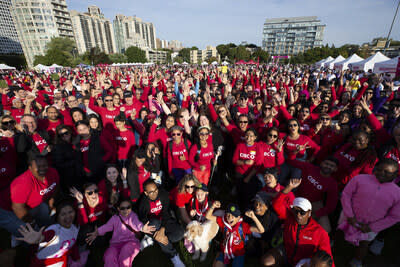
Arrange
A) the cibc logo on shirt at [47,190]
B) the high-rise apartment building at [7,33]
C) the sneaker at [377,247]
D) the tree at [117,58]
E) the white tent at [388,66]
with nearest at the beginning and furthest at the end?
1. the cibc logo on shirt at [47,190]
2. the sneaker at [377,247]
3. the white tent at [388,66]
4. the tree at [117,58]
5. the high-rise apartment building at [7,33]

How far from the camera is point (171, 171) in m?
4.10

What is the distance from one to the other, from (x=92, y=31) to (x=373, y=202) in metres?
156

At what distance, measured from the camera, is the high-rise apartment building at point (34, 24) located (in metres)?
71.9

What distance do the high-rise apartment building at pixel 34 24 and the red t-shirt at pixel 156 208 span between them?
329 feet

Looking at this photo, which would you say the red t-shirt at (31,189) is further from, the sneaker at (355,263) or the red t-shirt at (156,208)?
the sneaker at (355,263)

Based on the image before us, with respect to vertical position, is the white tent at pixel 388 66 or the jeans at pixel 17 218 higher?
the white tent at pixel 388 66

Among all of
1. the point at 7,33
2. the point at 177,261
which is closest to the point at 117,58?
the point at 177,261

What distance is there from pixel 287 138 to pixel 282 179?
92 centimetres

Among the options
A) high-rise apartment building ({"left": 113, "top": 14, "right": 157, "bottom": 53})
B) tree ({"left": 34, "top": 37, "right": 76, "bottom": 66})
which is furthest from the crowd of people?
high-rise apartment building ({"left": 113, "top": 14, "right": 157, "bottom": 53})

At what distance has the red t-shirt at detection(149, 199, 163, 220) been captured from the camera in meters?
3.22

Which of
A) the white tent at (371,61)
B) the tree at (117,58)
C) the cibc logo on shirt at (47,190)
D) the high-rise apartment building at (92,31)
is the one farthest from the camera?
the high-rise apartment building at (92,31)

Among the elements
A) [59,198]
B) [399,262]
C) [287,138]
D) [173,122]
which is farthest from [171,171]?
[399,262]

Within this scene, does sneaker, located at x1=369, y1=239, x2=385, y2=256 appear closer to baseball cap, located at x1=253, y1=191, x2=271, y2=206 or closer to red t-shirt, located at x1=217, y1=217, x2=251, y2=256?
baseball cap, located at x1=253, y1=191, x2=271, y2=206

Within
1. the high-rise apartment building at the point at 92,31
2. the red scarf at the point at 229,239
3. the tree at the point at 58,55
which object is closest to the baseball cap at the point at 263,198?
the red scarf at the point at 229,239
